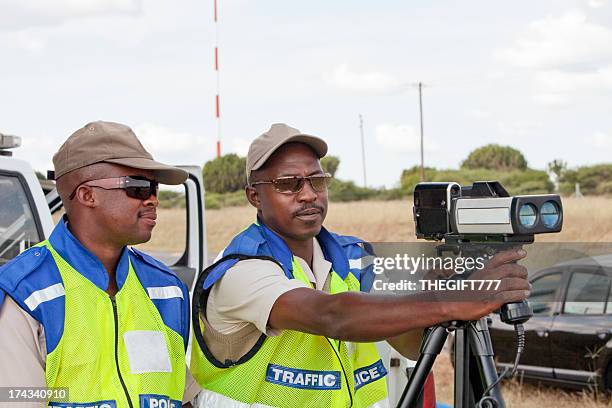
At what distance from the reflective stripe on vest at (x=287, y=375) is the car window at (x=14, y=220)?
1.55 meters

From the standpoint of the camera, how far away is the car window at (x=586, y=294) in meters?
8.27

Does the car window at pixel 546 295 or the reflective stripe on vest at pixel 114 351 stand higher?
the reflective stripe on vest at pixel 114 351

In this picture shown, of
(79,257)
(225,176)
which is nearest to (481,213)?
(79,257)

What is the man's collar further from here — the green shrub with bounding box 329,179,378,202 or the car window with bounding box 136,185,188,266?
the green shrub with bounding box 329,179,378,202

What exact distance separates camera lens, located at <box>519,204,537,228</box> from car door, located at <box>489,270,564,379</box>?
641 cm

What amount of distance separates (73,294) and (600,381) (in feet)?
21.0

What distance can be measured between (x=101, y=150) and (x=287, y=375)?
0.79 metres

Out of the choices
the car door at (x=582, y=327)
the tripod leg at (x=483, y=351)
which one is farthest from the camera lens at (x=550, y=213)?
the car door at (x=582, y=327)

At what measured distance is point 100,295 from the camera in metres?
Answer: 2.59

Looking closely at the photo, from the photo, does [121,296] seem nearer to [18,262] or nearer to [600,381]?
[18,262]

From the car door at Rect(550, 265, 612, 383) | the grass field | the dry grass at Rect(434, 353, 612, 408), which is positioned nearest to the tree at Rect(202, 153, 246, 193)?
the grass field

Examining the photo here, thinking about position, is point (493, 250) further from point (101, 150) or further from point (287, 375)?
point (101, 150)

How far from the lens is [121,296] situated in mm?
2637

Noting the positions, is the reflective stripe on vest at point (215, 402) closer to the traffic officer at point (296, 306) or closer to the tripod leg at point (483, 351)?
the traffic officer at point (296, 306)
